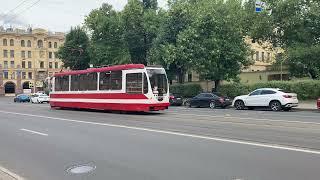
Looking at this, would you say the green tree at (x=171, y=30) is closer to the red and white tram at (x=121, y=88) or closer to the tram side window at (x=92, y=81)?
the red and white tram at (x=121, y=88)

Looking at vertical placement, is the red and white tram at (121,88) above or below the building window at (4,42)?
below

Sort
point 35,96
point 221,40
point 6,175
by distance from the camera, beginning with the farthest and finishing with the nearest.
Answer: point 35,96 → point 221,40 → point 6,175

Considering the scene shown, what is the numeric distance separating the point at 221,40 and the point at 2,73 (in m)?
87.6

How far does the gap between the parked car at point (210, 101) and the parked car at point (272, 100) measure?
3.06 m

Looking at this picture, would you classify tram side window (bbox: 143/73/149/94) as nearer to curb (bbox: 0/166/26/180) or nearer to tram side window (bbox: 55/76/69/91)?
tram side window (bbox: 55/76/69/91)

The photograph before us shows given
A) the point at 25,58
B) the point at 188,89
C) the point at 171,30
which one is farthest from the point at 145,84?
the point at 25,58

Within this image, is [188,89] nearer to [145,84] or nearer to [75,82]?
[75,82]

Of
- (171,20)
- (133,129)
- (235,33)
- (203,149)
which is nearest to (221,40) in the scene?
(235,33)

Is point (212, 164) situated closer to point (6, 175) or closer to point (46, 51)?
point (6, 175)

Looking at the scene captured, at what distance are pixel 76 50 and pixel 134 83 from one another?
46426 mm

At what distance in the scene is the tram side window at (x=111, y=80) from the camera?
26688 mm

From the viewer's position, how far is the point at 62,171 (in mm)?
9461

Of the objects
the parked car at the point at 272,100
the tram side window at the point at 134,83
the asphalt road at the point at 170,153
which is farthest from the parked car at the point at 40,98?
the asphalt road at the point at 170,153

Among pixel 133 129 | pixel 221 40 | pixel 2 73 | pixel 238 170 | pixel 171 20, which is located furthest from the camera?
pixel 2 73
